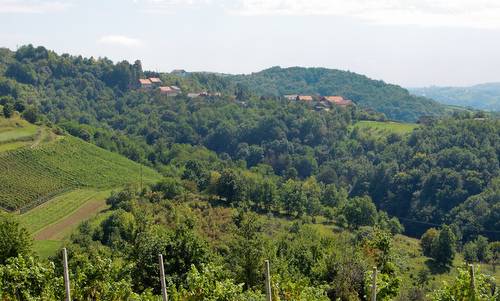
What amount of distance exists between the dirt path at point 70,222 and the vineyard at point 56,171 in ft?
15.6

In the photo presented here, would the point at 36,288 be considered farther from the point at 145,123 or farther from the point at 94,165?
the point at 145,123

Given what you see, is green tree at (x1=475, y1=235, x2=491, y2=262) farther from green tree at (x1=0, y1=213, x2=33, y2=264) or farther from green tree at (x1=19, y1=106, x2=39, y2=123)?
green tree at (x1=19, y1=106, x2=39, y2=123)

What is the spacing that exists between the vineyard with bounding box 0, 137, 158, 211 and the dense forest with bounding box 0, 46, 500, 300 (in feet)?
28.3

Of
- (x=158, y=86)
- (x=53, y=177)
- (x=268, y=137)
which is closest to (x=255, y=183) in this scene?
(x=53, y=177)

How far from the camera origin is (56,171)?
67438 millimetres

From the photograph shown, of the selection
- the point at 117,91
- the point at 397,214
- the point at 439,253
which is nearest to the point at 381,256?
the point at 439,253

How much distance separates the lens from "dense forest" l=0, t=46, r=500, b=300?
2856 cm

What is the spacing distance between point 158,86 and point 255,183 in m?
95.4

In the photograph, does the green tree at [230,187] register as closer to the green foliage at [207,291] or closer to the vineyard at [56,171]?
the vineyard at [56,171]

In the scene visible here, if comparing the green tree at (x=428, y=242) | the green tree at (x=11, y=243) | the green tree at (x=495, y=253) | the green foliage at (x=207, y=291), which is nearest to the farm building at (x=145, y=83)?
the green tree at (x=428, y=242)

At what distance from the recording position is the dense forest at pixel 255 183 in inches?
1125

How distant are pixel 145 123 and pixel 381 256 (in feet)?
341

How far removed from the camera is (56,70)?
151625 millimetres

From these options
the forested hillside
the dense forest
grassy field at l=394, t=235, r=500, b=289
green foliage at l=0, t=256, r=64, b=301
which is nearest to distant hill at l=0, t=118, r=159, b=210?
the dense forest
